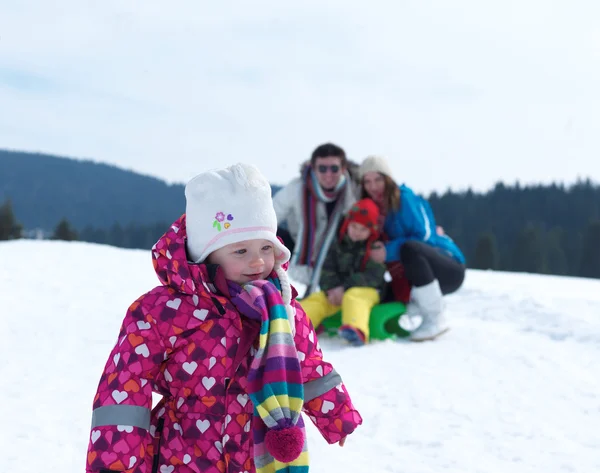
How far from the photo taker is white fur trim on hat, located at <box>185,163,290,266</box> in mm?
1714

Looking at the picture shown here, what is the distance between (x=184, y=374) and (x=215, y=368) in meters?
0.08

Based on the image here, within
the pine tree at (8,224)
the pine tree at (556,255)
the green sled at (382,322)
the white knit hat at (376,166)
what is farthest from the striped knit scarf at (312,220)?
the pine tree at (556,255)

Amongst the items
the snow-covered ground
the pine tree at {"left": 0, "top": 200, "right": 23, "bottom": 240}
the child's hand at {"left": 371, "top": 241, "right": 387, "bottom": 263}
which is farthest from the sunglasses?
the pine tree at {"left": 0, "top": 200, "right": 23, "bottom": 240}

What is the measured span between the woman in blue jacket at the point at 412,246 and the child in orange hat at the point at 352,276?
0.38 feet

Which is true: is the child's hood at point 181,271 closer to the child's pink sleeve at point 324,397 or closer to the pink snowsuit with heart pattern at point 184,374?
the pink snowsuit with heart pattern at point 184,374

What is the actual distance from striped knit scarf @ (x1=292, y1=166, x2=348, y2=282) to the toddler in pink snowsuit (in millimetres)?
3107

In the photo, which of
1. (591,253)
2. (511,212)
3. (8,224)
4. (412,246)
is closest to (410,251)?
(412,246)

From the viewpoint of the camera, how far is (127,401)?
1521 mm

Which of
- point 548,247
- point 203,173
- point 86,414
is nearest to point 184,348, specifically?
point 203,173

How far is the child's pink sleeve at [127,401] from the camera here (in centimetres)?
148

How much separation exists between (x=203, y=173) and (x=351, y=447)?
5.09 feet

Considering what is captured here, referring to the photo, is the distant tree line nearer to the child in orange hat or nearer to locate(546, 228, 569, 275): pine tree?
locate(546, 228, 569, 275): pine tree

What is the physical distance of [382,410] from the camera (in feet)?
10.6

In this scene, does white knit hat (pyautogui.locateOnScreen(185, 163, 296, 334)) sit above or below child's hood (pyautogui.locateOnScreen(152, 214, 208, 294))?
above
